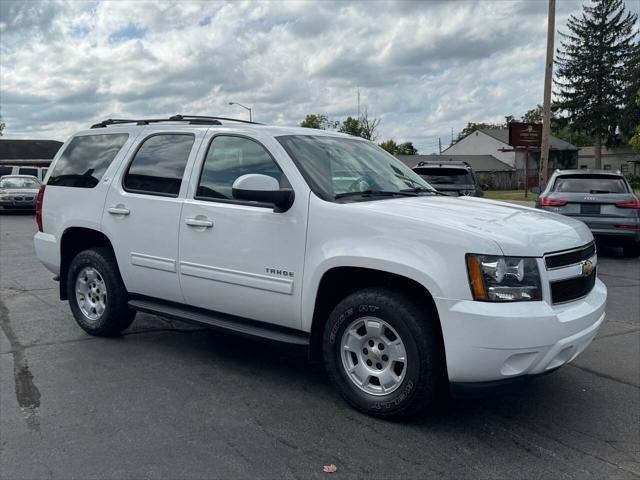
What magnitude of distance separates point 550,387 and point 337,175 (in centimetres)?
223

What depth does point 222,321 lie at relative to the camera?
483cm

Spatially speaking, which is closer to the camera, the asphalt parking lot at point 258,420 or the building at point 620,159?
the asphalt parking lot at point 258,420

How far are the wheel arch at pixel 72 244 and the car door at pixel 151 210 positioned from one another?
1.44 ft

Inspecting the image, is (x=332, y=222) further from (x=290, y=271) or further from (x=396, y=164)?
(x=396, y=164)

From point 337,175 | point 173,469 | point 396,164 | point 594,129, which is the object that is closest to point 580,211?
point 396,164

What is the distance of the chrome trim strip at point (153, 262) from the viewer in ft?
16.7

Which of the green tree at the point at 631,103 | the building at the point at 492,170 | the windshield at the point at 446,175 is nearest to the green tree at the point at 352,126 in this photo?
the building at the point at 492,170

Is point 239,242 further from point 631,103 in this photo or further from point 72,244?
point 631,103

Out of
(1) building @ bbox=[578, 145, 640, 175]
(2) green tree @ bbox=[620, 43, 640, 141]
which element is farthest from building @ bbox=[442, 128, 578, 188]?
(2) green tree @ bbox=[620, 43, 640, 141]

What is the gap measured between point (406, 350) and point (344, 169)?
5.15 feet

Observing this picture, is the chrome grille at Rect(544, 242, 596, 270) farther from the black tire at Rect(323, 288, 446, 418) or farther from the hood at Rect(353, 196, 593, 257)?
the black tire at Rect(323, 288, 446, 418)

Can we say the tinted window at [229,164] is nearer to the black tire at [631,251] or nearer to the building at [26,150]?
the black tire at [631,251]

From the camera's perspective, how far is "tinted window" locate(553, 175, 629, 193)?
37.5ft

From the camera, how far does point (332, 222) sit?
417 centimetres
